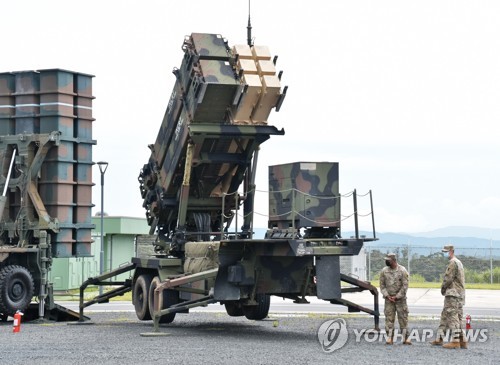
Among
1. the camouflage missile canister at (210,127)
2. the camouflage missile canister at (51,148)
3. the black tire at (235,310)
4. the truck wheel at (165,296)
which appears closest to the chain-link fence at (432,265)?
the black tire at (235,310)

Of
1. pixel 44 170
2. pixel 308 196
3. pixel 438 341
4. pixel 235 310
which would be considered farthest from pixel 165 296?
pixel 438 341

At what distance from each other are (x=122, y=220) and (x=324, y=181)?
81.7ft

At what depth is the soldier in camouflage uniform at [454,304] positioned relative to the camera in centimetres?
1770

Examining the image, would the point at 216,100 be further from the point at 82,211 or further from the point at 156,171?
the point at 82,211

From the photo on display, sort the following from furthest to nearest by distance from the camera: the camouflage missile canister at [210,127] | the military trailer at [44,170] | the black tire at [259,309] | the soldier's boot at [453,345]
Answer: the military trailer at [44,170], the black tire at [259,309], the camouflage missile canister at [210,127], the soldier's boot at [453,345]

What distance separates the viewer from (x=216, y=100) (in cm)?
2086

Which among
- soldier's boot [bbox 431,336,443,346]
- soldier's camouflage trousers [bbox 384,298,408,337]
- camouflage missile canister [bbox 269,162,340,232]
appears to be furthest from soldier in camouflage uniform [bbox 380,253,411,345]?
camouflage missile canister [bbox 269,162,340,232]

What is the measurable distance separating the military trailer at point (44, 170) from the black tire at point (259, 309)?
4070 millimetres

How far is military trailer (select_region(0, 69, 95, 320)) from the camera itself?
2427cm

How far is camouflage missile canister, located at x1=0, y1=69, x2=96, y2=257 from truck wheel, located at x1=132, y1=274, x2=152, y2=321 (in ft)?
8.79

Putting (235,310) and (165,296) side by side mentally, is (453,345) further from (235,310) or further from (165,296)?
(235,310)

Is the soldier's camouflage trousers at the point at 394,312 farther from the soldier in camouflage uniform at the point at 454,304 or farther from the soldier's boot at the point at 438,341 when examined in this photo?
the soldier in camouflage uniform at the point at 454,304

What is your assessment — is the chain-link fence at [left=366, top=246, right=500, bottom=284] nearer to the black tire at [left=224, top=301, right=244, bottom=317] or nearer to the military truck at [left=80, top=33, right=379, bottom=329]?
the black tire at [left=224, top=301, right=244, bottom=317]

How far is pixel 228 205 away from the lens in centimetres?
2303
